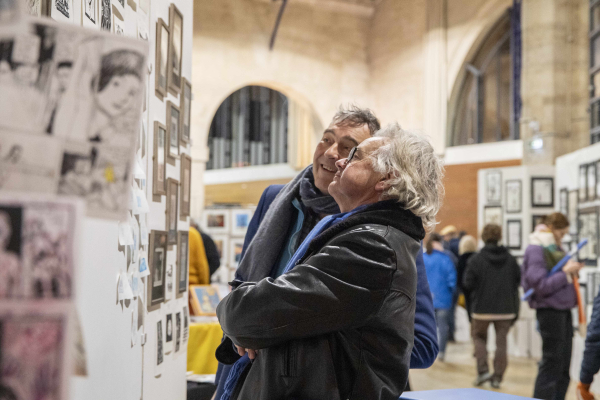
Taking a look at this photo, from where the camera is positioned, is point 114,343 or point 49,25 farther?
point 114,343

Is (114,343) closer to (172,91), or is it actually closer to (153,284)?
(153,284)

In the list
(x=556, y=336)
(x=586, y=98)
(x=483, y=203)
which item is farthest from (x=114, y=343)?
(x=586, y=98)

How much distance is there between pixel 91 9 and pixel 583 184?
674 cm

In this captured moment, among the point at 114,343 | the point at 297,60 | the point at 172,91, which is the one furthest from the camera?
the point at 297,60

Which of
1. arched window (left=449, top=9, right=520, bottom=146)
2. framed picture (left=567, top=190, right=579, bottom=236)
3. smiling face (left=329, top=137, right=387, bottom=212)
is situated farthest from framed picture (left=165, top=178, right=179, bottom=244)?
arched window (left=449, top=9, right=520, bottom=146)

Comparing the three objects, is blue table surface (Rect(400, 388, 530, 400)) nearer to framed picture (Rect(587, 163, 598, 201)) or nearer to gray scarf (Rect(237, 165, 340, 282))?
gray scarf (Rect(237, 165, 340, 282))

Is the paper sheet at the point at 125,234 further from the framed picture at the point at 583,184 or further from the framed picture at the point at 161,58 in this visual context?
the framed picture at the point at 583,184

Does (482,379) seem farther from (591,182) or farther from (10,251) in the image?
(10,251)

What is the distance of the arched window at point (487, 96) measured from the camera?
15.3 meters

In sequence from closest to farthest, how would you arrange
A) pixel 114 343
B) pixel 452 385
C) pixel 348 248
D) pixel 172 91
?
pixel 348 248, pixel 114 343, pixel 172 91, pixel 452 385

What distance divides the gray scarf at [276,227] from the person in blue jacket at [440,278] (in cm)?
635

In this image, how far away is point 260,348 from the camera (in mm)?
1484

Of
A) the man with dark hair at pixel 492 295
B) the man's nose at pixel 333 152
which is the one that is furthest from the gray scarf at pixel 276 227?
the man with dark hair at pixel 492 295

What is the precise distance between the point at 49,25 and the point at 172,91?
2.29 meters
